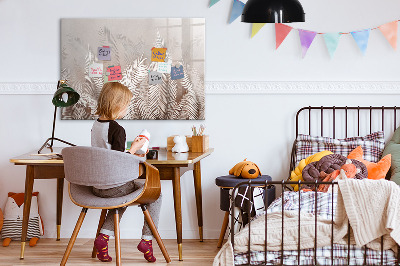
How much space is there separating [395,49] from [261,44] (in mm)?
940

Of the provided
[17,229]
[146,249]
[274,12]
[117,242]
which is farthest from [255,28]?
[17,229]

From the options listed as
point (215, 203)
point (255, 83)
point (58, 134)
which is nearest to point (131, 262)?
point (215, 203)

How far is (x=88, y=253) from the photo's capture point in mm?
3941

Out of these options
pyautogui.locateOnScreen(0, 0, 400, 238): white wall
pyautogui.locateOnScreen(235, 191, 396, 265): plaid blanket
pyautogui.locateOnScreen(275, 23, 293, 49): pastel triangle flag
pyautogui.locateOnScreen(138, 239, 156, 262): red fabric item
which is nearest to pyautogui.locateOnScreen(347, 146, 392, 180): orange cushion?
pyautogui.locateOnScreen(0, 0, 400, 238): white wall

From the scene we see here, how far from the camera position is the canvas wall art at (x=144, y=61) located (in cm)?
434

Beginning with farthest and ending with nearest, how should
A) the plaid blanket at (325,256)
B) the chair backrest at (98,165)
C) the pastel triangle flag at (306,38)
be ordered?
the pastel triangle flag at (306,38) → the chair backrest at (98,165) → the plaid blanket at (325,256)

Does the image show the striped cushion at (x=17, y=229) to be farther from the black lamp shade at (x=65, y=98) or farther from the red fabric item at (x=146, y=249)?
the red fabric item at (x=146, y=249)

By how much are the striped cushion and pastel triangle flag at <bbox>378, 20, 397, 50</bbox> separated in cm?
279

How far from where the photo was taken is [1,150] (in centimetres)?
443

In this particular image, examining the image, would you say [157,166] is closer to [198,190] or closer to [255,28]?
[198,190]

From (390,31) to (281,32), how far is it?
76 centimetres

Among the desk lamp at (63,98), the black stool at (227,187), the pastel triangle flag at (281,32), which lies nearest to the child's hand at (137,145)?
the black stool at (227,187)

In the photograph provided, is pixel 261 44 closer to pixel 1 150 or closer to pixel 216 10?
pixel 216 10

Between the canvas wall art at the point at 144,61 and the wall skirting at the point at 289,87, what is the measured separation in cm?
15
